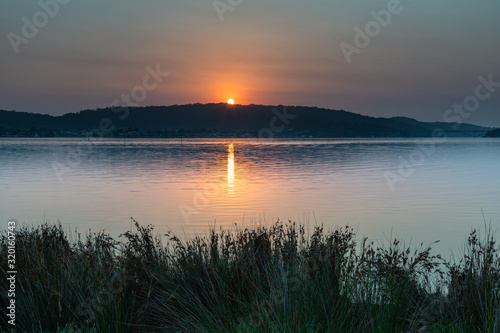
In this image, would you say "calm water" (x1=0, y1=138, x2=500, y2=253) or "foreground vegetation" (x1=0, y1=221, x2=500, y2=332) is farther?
"calm water" (x1=0, y1=138, x2=500, y2=253)

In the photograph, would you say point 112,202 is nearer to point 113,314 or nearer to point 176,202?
point 176,202

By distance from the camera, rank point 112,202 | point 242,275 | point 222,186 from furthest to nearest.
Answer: point 222,186 < point 112,202 < point 242,275

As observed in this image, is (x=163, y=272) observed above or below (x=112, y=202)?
above

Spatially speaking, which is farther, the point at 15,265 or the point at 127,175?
the point at 127,175

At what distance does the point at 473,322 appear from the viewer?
569cm

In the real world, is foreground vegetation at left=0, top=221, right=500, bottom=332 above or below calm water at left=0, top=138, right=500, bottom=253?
above

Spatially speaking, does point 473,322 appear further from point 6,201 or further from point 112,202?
point 6,201

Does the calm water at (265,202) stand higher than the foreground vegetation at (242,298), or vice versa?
the foreground vegetation at (242,298)

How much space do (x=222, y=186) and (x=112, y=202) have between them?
9.16m

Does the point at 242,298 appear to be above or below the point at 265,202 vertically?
above

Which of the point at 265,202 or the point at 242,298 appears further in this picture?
the point at 265,202

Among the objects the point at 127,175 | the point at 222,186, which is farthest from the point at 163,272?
the point at 127,175

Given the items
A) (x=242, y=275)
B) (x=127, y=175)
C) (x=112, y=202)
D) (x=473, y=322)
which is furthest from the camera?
(x=127, y=175)

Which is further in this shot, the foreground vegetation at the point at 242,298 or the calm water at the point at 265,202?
the calm water at the point at 265,202
